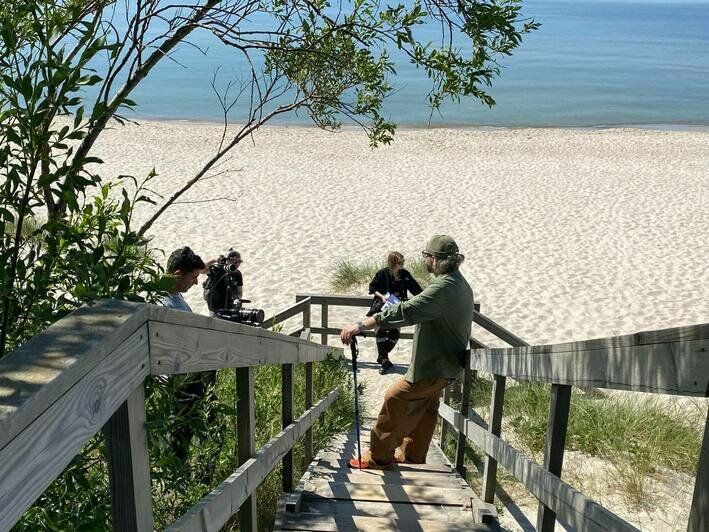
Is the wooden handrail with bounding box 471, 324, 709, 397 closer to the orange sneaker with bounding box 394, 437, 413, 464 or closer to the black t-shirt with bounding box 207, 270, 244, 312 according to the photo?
the orange sneaker with bounding box 394, 437, 413, 464

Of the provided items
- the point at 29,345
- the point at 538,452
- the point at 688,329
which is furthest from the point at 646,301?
the point at 29,345

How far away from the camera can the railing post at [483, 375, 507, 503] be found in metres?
3.67

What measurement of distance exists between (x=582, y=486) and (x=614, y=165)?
2126cm

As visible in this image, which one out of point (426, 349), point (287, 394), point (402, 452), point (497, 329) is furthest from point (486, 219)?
point (287, 394)

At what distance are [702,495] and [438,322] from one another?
2.94 m

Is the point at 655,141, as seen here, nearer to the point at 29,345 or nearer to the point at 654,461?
the point at 654,461

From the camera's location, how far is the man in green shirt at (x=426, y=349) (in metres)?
4.26

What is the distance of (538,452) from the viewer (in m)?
5.49

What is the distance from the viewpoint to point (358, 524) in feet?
11.9

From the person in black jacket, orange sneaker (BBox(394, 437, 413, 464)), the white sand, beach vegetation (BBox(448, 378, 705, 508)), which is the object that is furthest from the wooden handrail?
the person in black jacket

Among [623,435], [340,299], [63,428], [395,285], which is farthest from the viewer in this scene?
[340,299]

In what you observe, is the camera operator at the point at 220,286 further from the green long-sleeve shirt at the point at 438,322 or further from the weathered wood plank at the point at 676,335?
the weathered wood plank at the point at 676,335

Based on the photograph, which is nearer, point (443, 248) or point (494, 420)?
point (494, 420)

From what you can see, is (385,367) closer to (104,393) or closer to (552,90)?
(104,393)
